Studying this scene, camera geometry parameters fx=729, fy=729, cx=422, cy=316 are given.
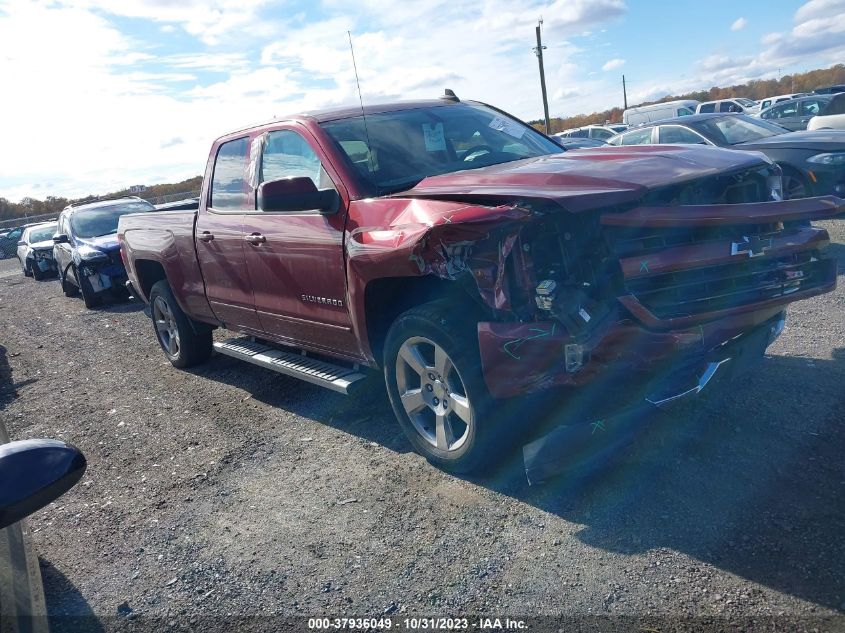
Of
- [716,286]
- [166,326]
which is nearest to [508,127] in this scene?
[716,286]

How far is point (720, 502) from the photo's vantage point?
129 inches

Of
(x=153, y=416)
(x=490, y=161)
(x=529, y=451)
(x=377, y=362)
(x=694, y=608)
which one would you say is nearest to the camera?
(x=694, y=608)

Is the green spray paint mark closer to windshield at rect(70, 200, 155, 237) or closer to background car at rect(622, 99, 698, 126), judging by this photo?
windshield at rect(70, 200, 155, 237)

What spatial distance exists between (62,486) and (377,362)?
99.1 inches

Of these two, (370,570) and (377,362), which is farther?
(377,362)

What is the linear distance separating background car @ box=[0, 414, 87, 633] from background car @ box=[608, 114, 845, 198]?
8668 millimetres

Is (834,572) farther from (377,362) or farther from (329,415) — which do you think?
(329,415)

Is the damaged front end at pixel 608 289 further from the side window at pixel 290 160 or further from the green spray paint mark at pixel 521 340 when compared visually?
the side window at pixel 290 160

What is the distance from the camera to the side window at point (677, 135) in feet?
34.0

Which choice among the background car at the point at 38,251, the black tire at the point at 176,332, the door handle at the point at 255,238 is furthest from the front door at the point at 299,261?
the background car at the point at 38,251

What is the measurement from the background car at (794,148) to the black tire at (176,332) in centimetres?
683

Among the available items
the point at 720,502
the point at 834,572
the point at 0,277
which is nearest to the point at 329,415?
the point at 720,502

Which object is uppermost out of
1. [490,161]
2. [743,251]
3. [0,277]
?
[490,161]

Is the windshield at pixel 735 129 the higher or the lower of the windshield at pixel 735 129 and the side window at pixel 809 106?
the higher
